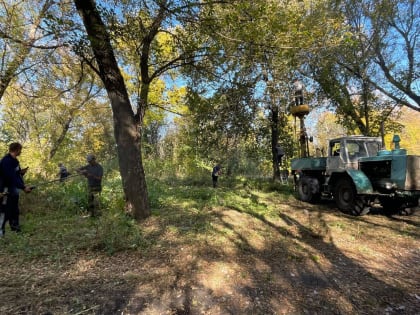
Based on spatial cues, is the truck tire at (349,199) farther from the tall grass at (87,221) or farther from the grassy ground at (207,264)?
the tall grass at (87,221)

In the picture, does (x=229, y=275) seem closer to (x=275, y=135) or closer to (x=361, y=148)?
(x=361, y=148)

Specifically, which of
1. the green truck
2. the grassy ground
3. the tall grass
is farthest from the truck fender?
the tall grass

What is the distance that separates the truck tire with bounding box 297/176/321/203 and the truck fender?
5.50ft

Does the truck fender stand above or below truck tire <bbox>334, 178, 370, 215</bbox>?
above

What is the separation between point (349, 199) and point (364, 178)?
74 centimetres

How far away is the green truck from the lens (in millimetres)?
5824

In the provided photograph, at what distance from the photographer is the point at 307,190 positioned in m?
8.59

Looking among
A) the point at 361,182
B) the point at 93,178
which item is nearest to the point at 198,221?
the point at 93,178

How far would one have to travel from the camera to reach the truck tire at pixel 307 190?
8.30 metres

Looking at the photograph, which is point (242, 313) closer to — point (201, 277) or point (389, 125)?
point (201, 277)

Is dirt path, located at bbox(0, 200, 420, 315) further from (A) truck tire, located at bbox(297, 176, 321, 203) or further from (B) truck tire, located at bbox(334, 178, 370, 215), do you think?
(A) truck tire, located at bbox(297, 176, 321, 203)

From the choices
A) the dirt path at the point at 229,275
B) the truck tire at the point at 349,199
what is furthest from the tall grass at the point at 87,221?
the truck tire at the point at 349,199

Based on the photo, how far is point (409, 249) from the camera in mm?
4516

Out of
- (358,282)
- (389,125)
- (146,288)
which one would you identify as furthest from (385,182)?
(389,125)
